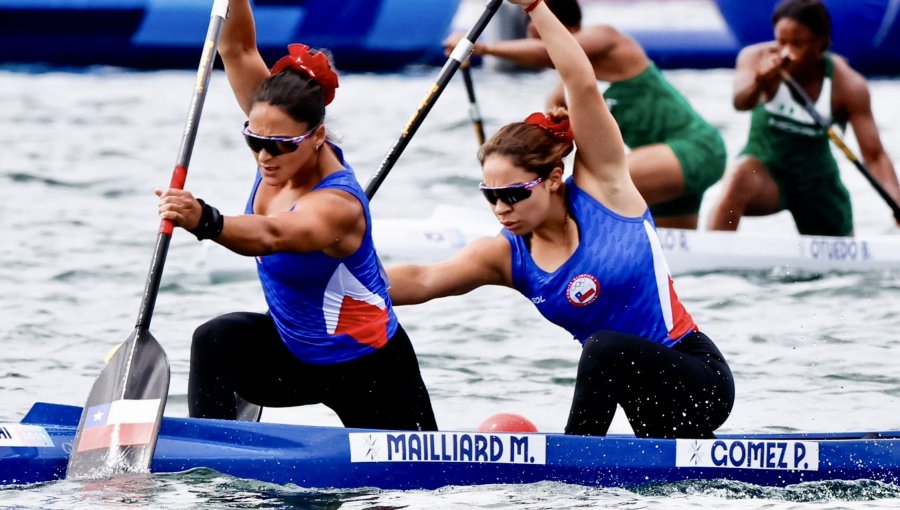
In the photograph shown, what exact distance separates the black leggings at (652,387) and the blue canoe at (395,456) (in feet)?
0.29

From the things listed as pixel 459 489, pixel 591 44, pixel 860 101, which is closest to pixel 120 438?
pixel 459 489

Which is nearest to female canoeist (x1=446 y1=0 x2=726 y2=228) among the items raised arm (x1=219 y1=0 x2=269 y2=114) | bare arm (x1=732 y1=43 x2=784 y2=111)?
bare arm (x1=732 y1=43 x2=784 y2=111)

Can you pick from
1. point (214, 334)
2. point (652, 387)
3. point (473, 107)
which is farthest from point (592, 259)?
point (473, 107)

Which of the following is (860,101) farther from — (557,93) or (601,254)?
(601,254)

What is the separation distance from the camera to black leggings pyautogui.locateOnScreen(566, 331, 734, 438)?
14.4ft

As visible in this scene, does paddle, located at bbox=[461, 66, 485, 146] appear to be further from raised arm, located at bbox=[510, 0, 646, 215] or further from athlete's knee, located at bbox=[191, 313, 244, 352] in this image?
athlete's knee, located at bbox=[191, 313, 244, 352]

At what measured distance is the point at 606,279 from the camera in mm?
4520

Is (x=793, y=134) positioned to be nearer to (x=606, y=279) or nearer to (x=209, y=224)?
(x=606, y=279)

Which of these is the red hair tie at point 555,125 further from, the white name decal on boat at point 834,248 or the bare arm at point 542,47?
the white name decal on boat at point 834,248

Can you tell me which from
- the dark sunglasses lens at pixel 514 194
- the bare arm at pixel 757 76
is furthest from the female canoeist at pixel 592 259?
the bare arm at pixel 757 76

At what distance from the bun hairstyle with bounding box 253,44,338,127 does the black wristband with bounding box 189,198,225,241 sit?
0.39 m

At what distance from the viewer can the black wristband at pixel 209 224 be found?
412 centimetres

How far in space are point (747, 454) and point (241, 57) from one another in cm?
192

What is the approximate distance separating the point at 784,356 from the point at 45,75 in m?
12.1
